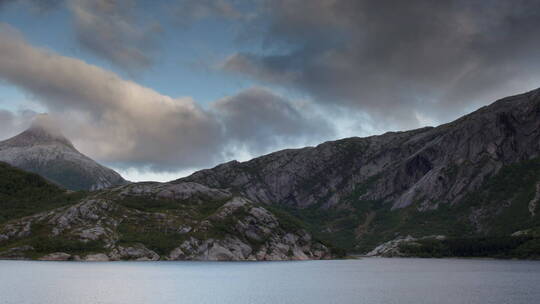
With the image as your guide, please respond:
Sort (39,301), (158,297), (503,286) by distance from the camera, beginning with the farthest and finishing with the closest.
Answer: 1. (503,286)
2. (158,297)
3. (39,301)

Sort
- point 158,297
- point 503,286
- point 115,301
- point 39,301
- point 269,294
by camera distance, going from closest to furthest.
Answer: point 39,301
point 115,301
point 158,297
point 269,294
point 503,286

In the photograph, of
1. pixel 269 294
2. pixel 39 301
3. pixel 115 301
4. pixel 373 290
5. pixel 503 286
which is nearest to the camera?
pixel 39 301

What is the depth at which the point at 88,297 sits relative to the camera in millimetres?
99000

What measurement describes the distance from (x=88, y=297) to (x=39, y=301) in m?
11.8

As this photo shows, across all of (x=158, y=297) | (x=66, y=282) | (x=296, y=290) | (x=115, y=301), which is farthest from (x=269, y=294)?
(x=66, y=282)

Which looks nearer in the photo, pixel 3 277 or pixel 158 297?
pixel 158 297

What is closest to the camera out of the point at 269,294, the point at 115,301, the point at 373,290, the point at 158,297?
the point at 115,301

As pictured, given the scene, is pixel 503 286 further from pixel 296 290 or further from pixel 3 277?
pixel 3 277

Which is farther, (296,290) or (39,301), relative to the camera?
(296,290)

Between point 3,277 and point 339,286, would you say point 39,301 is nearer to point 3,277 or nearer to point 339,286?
point 3,277

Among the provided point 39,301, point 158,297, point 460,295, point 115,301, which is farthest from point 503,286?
point 39,301

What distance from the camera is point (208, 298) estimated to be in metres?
105

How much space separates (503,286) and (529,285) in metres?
8.57

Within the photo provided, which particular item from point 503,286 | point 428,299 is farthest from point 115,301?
point 503,286
